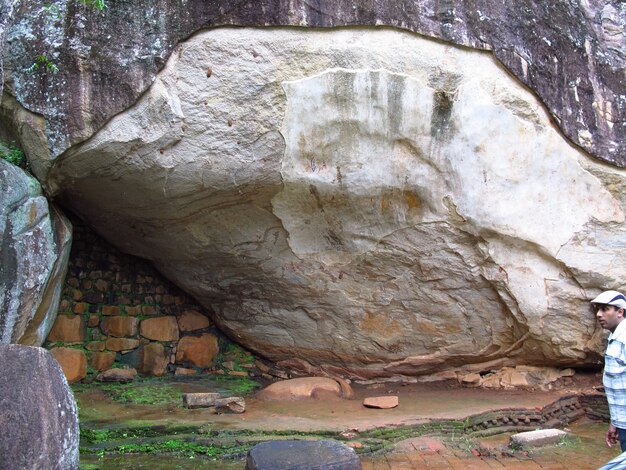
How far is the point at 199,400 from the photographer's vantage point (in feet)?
16.6

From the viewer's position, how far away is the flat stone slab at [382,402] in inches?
207

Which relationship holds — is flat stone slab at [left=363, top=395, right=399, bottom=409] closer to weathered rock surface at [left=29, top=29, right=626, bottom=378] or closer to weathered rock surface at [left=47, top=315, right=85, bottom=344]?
weathered rock surface at [left=29, top=29, right=626, bottom=378]

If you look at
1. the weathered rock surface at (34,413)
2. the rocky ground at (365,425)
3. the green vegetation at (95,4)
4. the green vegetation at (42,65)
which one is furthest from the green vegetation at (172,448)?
the green vegetation at (95,4)

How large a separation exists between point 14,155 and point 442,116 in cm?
338

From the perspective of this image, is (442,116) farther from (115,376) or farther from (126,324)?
(115,376)

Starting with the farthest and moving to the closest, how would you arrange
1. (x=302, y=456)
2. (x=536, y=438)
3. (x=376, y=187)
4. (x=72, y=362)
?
(x=72, y=362) → (x=376, y=187) → (x=536, y=438) → (x=302, y=456)

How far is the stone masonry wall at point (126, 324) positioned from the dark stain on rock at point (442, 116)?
324 cm

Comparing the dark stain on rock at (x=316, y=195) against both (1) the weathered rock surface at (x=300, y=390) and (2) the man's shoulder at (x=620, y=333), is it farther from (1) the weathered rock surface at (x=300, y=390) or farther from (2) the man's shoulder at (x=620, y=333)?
(2) the man's shoulder at (x=620, y=333)

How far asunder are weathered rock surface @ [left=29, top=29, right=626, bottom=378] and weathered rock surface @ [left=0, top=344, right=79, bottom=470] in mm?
2259

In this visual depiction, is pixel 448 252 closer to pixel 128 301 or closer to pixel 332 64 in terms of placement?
pixel 332 64

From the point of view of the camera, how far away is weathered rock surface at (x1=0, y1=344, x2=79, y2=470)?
97.3 inches

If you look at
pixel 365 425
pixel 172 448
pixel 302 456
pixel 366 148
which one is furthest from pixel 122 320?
pixel 302 456

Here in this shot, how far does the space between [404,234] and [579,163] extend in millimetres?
1558

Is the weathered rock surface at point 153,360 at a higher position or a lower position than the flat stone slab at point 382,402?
higher
